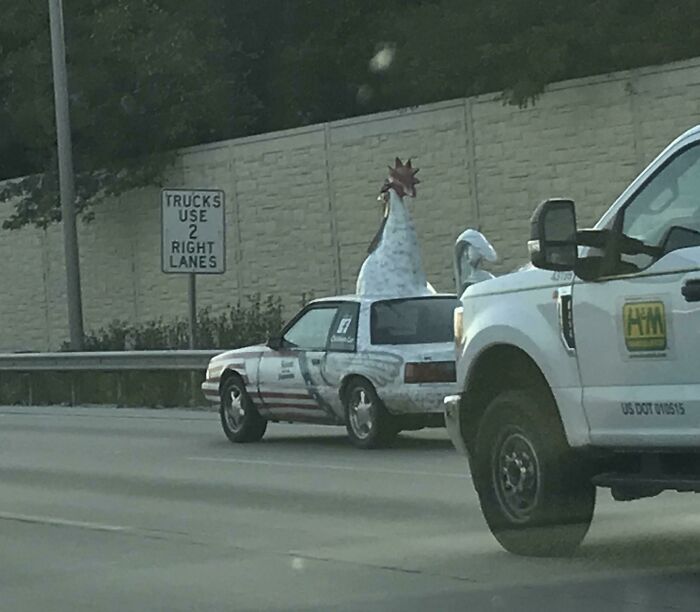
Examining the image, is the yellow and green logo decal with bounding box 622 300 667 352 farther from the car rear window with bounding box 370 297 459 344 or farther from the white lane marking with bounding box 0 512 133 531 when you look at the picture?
the car rear window with bounding box 370 297 459 344

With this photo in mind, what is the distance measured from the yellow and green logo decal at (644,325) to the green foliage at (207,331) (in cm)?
2223

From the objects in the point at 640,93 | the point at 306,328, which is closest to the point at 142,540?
the point at 306,328

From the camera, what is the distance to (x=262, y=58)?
126 feet

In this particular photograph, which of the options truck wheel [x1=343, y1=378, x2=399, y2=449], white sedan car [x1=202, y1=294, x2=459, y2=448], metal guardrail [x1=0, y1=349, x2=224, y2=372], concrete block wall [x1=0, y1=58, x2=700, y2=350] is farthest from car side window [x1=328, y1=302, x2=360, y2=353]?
concrete block wall [x1=0, y1=58, x2=700, y2=350]

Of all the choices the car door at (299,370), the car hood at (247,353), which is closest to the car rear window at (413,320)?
the car door at (299,370)

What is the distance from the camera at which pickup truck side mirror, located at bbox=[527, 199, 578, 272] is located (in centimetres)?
935

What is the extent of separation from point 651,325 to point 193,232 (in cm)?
1875

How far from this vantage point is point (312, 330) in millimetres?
19125

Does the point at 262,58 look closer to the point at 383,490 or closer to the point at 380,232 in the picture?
the point at 380,232

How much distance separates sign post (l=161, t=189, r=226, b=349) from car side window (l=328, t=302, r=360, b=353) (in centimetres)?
846

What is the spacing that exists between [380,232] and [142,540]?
38.9 ft

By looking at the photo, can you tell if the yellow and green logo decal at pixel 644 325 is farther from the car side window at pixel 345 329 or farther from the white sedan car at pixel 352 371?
the car side window at pixel 345 329

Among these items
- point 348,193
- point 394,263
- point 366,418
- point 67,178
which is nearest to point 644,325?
point 366,418

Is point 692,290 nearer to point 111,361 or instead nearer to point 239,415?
point 239,415
